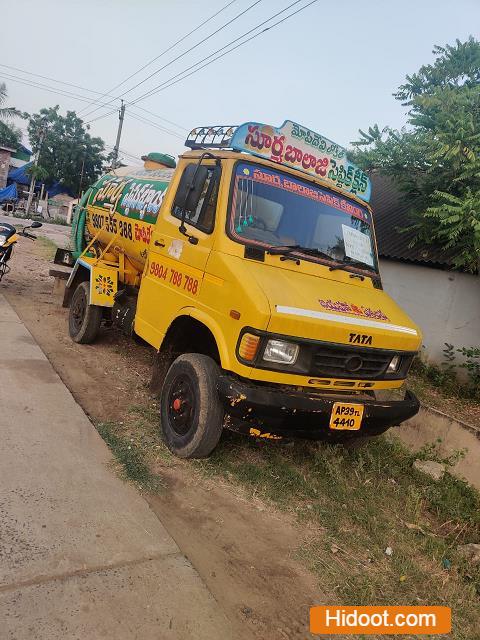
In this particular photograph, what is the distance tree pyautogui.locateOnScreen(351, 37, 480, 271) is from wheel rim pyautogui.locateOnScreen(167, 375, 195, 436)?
4.98 m

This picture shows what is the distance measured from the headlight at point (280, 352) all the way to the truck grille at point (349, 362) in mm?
164

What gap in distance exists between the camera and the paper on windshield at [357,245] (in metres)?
4.16

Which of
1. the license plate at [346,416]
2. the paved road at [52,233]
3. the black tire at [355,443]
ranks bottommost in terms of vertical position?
the paved road at [52,233]

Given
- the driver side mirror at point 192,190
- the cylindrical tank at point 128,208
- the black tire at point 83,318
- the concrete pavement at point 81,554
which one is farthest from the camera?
the black tire at point 83,318

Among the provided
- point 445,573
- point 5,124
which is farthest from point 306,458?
point 5,124

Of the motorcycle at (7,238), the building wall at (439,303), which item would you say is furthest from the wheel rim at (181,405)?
the building wall at (439,303)

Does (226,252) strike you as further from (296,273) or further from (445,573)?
(445,573)

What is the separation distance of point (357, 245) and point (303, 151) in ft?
3.33

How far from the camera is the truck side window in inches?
146

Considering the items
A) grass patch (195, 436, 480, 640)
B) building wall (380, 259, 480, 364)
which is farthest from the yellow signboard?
building wall (380, 259, 480, 364)

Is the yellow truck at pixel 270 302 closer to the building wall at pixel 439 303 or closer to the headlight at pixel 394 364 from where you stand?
the headlight at pixel 394 364

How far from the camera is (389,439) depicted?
5273mm

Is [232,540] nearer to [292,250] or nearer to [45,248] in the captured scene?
[292,250]

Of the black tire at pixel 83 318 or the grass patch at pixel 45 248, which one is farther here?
the grass patch at pixel 45 248
